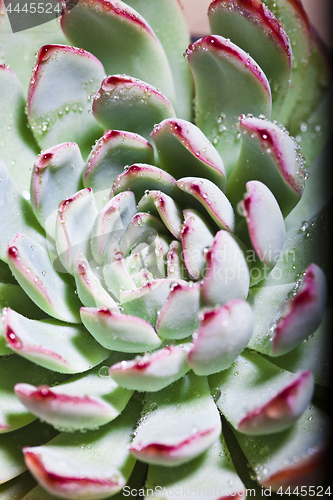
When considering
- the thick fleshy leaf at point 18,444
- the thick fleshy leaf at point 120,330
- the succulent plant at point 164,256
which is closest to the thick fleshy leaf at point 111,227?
the succulent plant at point 164,256

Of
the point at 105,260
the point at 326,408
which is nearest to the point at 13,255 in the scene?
the point at 105,260

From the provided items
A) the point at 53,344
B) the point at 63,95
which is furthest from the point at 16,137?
the point at 53,344

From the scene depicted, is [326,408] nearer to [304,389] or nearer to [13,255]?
[304,389]

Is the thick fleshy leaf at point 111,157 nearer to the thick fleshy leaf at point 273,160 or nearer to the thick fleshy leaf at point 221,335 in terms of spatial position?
the thick fleshy leaf at point 273,160

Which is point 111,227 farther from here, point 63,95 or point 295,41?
Result: point 295,41

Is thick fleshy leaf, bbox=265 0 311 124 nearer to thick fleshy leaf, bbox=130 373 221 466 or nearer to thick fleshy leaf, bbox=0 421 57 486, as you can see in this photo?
thick fleshy leaf, bbox=130 373 221 466

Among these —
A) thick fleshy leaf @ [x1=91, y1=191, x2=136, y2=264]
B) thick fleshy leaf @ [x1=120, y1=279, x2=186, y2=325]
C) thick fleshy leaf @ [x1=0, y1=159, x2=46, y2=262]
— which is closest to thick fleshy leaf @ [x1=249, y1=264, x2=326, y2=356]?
thick fleshy leaf @ [x1=120, y1=279, x2=186, y2=325]
